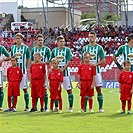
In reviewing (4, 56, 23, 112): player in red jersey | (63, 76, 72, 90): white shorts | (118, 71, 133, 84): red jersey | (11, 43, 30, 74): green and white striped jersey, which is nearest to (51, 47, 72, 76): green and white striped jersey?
(63, 76, 72, 90): white shorts

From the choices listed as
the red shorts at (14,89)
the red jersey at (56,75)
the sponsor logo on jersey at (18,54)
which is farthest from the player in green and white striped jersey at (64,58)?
the red shorts at (14,89)

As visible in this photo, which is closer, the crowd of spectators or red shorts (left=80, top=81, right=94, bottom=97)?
red shorts (left=80, top=81, right=94, bottom=97)

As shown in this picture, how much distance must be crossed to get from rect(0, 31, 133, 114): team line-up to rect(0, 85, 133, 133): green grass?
43 centimetres

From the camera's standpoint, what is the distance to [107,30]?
43.6 metres

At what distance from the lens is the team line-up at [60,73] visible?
14.7 m

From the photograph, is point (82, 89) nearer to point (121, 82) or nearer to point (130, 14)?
point (121, 82)

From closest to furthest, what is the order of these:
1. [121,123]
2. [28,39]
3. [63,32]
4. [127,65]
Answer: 1. [121,123]
2. [127,65]
3. [28,39]
4. [63,32]

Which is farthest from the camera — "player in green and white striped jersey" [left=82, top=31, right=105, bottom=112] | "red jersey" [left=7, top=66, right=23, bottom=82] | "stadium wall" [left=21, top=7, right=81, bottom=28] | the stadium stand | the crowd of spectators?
"stadium wall" [left=21, top=7, right=81, bottom=28]

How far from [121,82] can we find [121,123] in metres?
2.33

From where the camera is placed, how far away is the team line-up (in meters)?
14.7

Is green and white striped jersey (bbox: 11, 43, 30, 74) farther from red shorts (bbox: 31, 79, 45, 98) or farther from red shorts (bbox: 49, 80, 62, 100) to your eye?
red shorts (bbox: 49, 80, 62, 100)

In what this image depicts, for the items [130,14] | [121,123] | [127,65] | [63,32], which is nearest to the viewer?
[121,123]

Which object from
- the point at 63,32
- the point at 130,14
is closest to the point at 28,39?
the point at 63,32

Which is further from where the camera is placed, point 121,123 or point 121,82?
point 121,82
